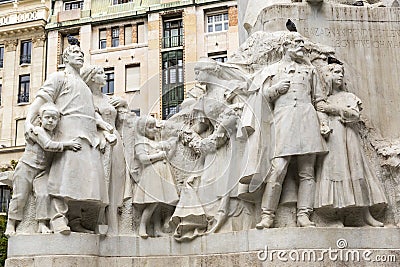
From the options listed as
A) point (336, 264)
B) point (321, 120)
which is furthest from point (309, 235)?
point (321, 120)

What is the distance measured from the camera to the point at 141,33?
3678 centimetres

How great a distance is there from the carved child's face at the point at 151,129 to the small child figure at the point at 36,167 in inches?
54.0

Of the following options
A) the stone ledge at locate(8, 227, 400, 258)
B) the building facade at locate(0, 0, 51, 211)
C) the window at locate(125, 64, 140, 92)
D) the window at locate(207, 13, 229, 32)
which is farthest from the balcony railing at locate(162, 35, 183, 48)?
the stone ledge at locate(8, 227, 400, 258)

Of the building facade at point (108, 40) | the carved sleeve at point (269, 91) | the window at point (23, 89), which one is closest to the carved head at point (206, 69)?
the carved sleeve at point (269, 91)

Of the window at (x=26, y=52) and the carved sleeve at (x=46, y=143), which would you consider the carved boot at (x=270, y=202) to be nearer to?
the carved sleeve at (x=46, y=143)

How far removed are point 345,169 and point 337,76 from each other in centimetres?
141

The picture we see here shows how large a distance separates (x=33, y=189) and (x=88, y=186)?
799 millimetres

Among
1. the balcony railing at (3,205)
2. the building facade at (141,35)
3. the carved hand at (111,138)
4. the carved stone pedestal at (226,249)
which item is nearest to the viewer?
the carved stone pedestal at (226,249)

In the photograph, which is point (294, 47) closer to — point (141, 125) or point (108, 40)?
point (141, 125)

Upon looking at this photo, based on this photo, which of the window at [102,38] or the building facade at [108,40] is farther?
the window at [102,38]

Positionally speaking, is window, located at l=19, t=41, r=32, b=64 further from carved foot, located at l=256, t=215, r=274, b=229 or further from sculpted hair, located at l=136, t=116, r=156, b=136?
carved foot, located at l=256, t=215, r=274, b=229

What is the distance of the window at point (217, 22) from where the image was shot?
35188 mm

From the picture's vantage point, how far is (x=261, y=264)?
25.6ft

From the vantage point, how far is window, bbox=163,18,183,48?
117ft
